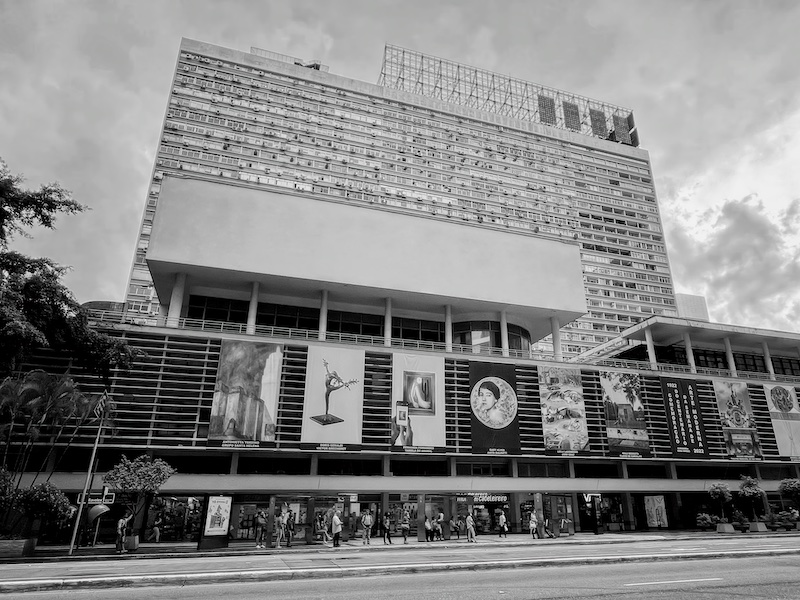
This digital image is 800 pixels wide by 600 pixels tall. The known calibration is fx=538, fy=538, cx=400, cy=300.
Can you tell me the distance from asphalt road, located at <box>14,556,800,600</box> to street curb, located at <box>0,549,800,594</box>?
0.52 meters

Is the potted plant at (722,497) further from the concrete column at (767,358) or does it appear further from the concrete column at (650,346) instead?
the concrete column at (767,358)

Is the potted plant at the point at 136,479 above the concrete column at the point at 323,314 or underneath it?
underneath

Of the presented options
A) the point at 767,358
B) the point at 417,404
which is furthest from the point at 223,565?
the point at 767,358

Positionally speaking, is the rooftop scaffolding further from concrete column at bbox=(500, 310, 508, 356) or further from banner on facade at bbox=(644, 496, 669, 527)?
banner on facade at bbox=(644, 496, 669, 527)

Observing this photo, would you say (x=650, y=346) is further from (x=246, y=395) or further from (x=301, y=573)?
(x=301, y=573)

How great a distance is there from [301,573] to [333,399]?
20.5 m

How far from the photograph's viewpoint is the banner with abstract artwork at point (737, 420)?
4391 cm

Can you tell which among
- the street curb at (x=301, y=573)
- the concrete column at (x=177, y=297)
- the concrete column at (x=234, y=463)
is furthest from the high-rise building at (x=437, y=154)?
→ the street curb at (x=301, y=573)

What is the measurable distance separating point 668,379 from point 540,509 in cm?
1916

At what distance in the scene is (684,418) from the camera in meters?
42.8

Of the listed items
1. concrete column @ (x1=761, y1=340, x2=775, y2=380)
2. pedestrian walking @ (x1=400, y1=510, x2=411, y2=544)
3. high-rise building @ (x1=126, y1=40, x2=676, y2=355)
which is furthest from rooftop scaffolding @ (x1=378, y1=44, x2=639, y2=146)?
pedestrian walking @ (x1=400, y1=510, x2=411, y2=544)

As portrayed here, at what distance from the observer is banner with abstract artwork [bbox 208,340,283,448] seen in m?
32.0

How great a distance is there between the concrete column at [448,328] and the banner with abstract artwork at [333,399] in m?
→ 7.72

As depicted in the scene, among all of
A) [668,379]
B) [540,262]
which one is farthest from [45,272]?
[668,379]
